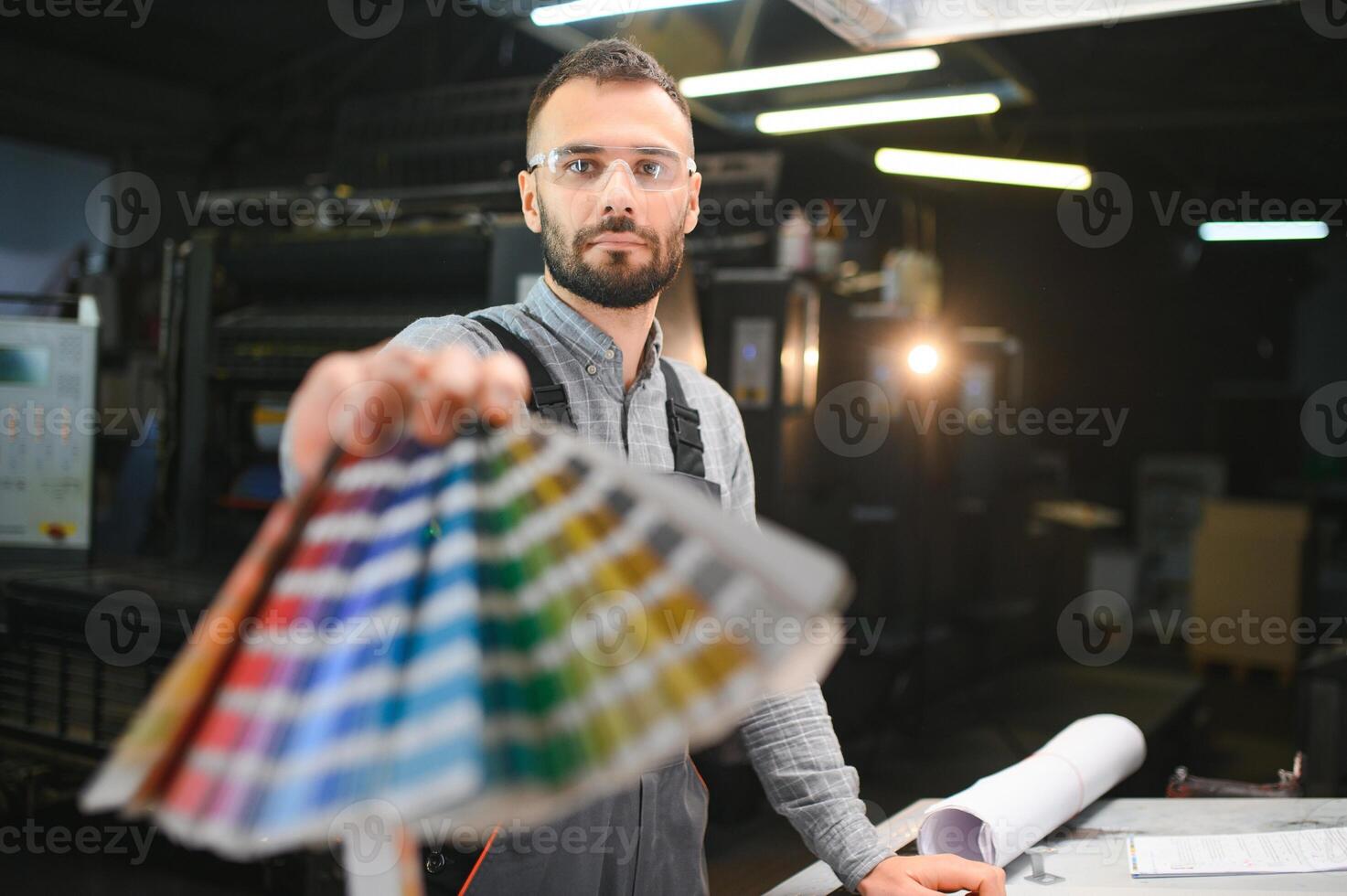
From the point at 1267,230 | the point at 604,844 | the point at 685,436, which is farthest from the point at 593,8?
the point at 1267,230

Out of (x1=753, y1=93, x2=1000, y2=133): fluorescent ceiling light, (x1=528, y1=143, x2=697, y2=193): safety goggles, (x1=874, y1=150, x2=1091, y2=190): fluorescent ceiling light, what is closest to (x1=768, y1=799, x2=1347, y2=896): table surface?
(x1=528, y1=143, x2=697, y2=193): safety goggles

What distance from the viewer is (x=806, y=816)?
5.21 feet

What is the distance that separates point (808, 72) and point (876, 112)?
53cm

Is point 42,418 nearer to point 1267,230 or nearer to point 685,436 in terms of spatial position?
point 685,436

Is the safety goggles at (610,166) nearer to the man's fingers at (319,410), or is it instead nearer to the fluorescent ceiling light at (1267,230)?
the man's fingers at (319,410)

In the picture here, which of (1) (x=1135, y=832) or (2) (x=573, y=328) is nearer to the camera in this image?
(2) (x=573, y=328)

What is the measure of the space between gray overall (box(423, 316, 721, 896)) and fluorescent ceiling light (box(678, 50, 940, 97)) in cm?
286

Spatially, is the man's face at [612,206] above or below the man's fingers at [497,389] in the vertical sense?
above

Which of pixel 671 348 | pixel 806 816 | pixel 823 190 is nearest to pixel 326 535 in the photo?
pixel 806 816

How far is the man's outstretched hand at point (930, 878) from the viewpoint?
1453 mm

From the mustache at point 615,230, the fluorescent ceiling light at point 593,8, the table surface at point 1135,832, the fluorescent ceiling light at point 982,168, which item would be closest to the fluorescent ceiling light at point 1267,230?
the fluorescent ceiling light at point 982,168

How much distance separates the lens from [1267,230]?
138 inches

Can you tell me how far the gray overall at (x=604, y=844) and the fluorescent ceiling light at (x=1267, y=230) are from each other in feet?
8.40

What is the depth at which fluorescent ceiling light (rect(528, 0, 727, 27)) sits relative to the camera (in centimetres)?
225
